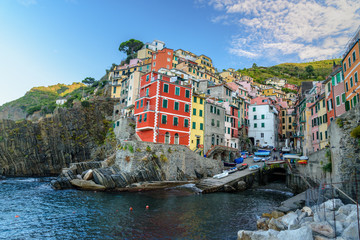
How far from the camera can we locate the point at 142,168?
3291 cm

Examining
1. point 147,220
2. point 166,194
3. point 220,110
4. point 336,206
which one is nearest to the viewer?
point 336,206

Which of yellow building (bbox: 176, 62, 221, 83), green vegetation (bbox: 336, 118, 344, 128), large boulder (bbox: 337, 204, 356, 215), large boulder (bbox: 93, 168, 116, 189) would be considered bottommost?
large boulder (bbox: 93, 168, 116, 189)

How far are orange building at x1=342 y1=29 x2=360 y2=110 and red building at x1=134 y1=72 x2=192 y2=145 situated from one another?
1000 inches

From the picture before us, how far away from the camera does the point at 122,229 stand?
640 inches

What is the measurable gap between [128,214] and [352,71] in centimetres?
3062

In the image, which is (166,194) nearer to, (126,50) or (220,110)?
(220,110)

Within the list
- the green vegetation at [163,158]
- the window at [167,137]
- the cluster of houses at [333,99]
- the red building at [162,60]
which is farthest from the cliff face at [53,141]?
the cluster of houses at [333,99]

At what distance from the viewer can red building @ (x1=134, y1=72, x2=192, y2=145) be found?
127ft

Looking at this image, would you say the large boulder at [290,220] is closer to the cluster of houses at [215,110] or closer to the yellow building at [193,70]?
the cluster of houses at [215,110]

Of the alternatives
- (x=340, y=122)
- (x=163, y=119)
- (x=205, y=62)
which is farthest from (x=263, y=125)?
(x=340, y=122)

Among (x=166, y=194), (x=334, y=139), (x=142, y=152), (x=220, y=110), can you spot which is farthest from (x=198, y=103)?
(x=334, y=139)

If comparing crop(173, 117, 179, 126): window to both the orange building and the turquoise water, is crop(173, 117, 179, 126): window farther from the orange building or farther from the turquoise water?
the orange building

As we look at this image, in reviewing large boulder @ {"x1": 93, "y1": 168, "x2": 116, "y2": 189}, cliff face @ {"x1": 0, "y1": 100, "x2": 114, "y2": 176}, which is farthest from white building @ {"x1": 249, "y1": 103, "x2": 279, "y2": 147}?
large boulder @ {"x1": 93, "y1": 168, "x2": 116, "y2": 189}

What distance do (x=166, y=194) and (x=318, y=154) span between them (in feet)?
64.1
